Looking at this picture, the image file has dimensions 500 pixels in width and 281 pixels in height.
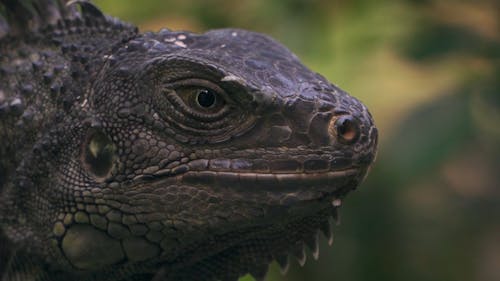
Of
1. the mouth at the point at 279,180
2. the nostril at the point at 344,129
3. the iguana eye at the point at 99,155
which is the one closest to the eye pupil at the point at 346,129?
the nostril at the point at 344,129

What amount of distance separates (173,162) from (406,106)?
5769 mm

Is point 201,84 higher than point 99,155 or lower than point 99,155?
higher

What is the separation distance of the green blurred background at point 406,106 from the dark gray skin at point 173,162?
5.75ft

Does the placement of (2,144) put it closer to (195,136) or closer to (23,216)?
(23,216)

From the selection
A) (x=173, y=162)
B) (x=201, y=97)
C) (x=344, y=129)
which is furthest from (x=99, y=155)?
(x=344, y=129)

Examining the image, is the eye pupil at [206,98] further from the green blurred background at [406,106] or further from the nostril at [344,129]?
the green blurred background at [406,106]

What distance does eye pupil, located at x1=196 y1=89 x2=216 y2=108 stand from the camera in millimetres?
3270

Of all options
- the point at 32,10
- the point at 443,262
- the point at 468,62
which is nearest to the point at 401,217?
the point at 443,262

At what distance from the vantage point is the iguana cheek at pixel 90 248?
10.8 ft

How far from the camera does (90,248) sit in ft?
10.8

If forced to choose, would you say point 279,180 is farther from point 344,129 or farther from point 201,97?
point 201,97

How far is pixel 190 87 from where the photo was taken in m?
3.28

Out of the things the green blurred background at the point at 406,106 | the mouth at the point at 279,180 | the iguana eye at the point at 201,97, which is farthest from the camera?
the green blurred background at the point at 406,106

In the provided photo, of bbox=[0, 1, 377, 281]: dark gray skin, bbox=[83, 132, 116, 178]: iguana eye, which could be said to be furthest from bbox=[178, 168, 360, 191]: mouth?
bbox=[83, 132, 116, 178]: iguana eye
